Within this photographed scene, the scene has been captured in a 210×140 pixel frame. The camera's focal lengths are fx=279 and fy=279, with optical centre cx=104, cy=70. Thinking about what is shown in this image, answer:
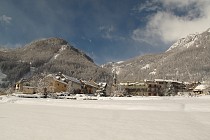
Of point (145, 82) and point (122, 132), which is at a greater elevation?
point (145, 82)

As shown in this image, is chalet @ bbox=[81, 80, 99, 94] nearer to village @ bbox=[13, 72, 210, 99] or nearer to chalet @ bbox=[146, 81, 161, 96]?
village @ bbox=[13, 72, 210, 99]

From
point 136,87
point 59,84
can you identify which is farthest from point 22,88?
point 136,87

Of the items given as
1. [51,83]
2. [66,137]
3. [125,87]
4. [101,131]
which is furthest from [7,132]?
[125,87]

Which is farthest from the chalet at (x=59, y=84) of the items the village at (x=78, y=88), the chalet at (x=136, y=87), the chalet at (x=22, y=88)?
the chalet at (x=136, y=87)

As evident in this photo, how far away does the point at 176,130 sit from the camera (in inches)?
597

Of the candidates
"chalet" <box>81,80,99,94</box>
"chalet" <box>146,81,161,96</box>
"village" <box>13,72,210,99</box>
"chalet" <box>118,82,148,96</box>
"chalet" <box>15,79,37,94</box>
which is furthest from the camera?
"chalet" <box>118,82,148,96</box>

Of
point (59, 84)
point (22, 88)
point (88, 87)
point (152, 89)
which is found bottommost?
point (22, 88)

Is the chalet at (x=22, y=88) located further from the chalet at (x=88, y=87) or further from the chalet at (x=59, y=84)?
the chalet at (x=88, y=87)

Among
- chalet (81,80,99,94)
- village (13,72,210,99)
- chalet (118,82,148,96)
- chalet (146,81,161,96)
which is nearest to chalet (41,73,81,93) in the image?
village (13,72,210,99)

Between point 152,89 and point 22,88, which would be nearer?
point 22,88

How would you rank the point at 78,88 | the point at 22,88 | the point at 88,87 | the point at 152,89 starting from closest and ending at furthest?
the point at 22,88, the point at 78,88, the point at 88,87, the point at 152,89

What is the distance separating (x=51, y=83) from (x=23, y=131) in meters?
98.1

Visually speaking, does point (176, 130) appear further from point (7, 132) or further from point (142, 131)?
point (7, 132)

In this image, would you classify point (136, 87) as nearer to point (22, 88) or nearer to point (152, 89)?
point (152, 89)
